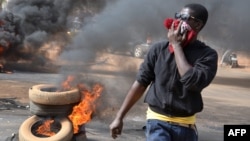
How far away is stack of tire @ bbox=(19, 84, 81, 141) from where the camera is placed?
5367mm

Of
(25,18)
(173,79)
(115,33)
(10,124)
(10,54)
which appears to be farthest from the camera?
(25,18)

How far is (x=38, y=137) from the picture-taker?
539cm

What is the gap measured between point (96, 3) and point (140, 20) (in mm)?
8891

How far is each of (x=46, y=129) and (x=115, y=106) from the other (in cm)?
212

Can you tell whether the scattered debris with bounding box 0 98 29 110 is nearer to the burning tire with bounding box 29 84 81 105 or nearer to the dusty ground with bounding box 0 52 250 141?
the dusty ground with bounding box 0 52 250 141

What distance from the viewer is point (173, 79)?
10.0ft

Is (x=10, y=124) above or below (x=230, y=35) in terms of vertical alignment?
below

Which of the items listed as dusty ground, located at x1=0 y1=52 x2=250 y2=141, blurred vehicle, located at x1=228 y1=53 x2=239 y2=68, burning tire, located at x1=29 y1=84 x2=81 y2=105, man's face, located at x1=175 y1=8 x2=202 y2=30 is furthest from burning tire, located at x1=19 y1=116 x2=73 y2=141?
blurred vehicle, located at x1=228 y1=53 x2=239 y2=68

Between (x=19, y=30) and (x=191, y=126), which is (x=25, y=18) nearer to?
(x=19, y=30)

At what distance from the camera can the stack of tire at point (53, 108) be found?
5.37 metres

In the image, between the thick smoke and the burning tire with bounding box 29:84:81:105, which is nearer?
the burning tire with bounding box 29:84:81:105

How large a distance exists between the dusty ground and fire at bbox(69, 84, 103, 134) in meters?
0.41

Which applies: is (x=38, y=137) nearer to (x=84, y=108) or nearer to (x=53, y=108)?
(x=53, y=108)

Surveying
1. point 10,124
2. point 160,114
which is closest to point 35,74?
point 10,124
